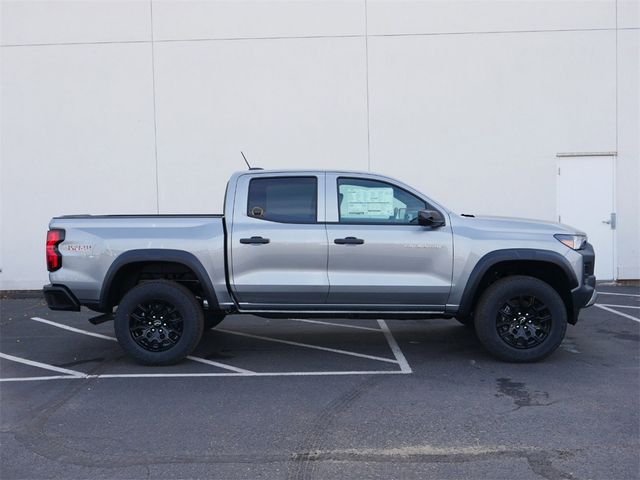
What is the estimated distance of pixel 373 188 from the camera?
672 centimetres

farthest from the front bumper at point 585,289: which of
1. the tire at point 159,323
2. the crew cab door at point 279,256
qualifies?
the tire at point 159,323

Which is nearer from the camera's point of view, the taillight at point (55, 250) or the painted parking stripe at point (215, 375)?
the painted parking stripe at point (215, 375)

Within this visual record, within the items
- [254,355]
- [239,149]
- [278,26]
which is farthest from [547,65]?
[254,355]

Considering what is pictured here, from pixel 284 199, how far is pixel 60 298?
2509 mm

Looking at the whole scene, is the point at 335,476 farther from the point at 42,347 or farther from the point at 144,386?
the point at 42,347

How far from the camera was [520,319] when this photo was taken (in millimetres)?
6512

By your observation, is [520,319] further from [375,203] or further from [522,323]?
[375,203]

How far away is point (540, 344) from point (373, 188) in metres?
2.31

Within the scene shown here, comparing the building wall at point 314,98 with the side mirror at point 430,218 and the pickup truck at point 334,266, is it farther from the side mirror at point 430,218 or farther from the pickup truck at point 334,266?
the side mirror at point 430,218

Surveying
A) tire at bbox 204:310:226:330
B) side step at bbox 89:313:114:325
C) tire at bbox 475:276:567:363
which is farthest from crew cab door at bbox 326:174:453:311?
side step at bbox 89:313:114:325

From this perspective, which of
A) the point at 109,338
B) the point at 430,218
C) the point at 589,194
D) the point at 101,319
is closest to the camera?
the point at 430,218

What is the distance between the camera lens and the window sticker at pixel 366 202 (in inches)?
261

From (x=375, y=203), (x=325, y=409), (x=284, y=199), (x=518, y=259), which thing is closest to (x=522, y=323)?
(x=518, y=259)

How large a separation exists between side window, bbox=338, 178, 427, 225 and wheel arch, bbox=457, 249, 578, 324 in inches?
33.2
